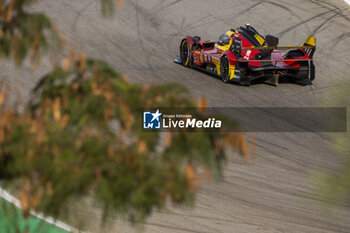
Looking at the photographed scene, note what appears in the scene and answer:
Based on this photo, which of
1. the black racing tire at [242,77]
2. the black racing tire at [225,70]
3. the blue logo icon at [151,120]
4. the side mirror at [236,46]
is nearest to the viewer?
the blue logo icon at [151,120]

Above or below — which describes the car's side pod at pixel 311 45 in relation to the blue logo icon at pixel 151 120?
above

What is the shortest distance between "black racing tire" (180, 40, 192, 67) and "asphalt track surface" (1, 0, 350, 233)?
25cm

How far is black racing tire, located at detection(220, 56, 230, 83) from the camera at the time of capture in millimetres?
14984

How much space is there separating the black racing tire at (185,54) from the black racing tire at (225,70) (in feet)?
5.11

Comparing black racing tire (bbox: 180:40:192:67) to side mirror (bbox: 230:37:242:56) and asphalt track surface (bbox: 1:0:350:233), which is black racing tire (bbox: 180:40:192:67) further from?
side mirror (bbox: 230:37:242:56)

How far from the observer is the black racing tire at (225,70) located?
49.2 ft

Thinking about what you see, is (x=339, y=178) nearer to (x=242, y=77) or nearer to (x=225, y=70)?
(x=242, y=77)

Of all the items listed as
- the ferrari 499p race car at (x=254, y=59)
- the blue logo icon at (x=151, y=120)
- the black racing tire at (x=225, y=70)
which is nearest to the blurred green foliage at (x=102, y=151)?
the blue logo icon at (x=151, y=120)

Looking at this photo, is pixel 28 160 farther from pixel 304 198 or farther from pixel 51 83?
pixel 304 198

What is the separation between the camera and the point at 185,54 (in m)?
16.9

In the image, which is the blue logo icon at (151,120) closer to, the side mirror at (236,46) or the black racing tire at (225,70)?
the side mirror at (236,46)

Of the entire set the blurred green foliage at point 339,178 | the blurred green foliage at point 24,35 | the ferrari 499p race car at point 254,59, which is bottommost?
the blurred green foliage at point 339,178

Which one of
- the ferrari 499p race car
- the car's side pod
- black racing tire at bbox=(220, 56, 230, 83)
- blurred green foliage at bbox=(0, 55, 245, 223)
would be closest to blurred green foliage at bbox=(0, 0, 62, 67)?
blurred green foliage at bbox=(0, 55, 245, 223)

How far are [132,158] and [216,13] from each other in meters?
19.2
